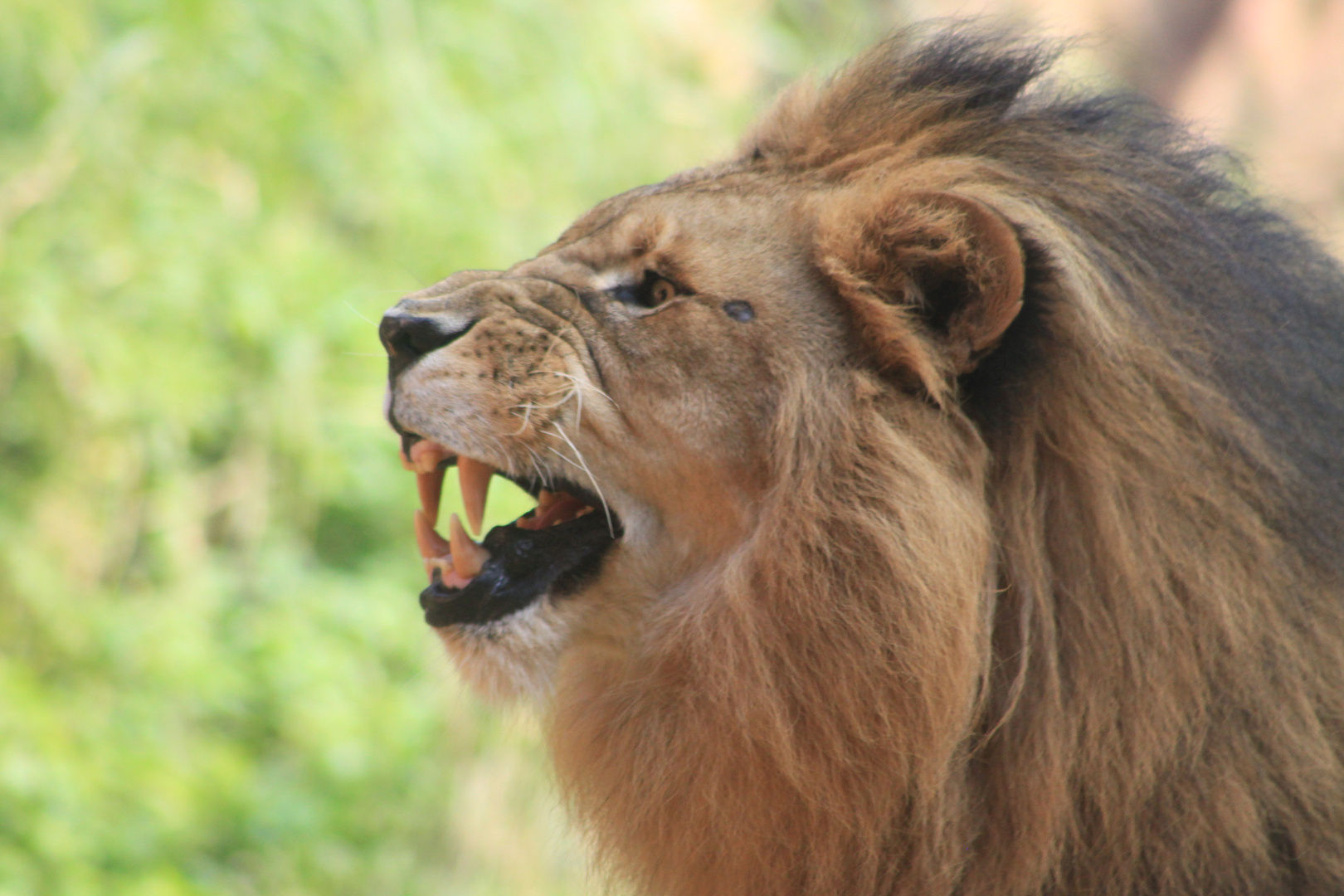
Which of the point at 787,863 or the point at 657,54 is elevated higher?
the point at 657,54

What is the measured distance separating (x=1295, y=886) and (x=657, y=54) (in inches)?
209

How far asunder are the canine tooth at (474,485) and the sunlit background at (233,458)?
1.64 m

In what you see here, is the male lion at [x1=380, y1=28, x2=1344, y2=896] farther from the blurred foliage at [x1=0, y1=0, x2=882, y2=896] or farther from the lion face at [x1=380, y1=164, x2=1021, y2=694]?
the blurred foliage at [x1=0, y1=0, x2=882, y2=896]

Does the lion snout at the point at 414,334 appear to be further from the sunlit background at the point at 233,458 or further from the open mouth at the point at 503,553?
the sunlit background at the point at 233,458

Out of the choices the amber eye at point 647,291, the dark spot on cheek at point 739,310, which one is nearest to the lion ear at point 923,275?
the dark spot on cheek at point 739,310

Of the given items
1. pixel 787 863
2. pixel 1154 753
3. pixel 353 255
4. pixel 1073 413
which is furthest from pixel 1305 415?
pixel 353 255

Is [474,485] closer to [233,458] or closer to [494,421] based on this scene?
[494,421]

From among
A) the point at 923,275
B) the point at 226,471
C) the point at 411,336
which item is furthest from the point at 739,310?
the point at 226,471

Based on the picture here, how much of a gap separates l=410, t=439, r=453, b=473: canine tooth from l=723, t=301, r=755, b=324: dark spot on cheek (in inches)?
19.2

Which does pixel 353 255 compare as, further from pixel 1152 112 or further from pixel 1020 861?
pixel 1020 861

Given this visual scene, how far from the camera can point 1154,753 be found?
1.62 metres

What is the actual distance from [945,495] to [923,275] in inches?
11.3

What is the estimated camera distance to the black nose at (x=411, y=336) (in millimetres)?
1890

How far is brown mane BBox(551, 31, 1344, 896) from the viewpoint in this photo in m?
1.63
